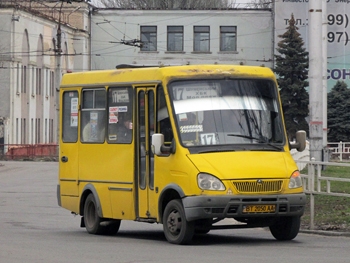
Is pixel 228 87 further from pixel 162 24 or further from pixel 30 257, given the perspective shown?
pixel 162 24

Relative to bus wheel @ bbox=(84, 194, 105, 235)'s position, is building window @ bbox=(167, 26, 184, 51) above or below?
above

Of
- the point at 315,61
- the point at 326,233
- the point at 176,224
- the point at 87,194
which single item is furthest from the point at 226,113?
the point at 315,61

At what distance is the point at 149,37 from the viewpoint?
78812 millimetres

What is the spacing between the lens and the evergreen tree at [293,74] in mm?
62094

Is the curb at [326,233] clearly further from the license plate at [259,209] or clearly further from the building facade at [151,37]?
the building facade at [151,37]

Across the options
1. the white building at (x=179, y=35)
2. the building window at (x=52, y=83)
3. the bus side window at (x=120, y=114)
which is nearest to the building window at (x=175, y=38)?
the white building at (x=179, y=35)

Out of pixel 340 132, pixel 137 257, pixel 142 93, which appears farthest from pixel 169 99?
pixel 340 132

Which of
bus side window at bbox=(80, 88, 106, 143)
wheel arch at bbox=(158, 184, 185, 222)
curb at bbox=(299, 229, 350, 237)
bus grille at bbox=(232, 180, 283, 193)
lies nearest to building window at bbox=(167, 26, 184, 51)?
bus side window at bbox=(80, 88, 106, 143)

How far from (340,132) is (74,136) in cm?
4577

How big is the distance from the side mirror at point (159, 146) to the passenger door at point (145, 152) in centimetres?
67

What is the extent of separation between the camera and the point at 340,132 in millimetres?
60438

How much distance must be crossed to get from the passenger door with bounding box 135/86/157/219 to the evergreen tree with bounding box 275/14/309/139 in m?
47.8

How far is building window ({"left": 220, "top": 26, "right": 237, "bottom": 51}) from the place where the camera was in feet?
258

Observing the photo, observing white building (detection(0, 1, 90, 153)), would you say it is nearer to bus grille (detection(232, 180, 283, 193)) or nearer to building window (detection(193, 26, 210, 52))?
building window (detection(193, 26, 210, 52))
